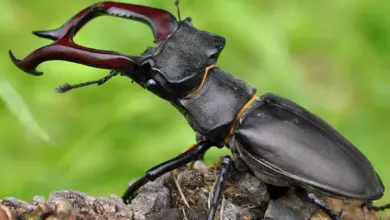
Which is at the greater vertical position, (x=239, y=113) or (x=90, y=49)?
(x=90, y=49)

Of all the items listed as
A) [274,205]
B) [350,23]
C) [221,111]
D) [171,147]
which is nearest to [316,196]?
[274,205]

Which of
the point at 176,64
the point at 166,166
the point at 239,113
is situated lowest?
the point at 166,166

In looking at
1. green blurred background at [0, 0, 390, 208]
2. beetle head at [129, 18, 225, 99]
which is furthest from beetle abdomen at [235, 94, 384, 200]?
green blurred background at [0, 0, 390, 208]

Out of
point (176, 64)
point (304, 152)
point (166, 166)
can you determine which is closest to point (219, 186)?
point (166, 166)

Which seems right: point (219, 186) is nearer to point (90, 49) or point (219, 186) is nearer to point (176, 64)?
point (176, 64)

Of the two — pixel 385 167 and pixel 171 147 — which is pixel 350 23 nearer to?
pixel 385 167

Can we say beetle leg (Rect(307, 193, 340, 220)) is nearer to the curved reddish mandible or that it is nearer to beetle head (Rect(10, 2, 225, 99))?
beetle head (Rect(10, 2, 225, 99))

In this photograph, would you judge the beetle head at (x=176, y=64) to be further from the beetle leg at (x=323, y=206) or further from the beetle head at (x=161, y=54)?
the beetle leg at (x=323, y=206)
